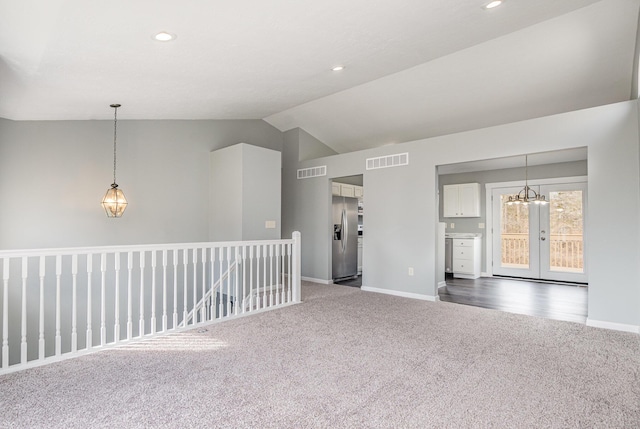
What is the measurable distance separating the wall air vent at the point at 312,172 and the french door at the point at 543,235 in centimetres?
399

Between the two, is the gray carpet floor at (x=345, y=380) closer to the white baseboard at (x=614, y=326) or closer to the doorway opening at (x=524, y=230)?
the white baseboard at (x=614, y=326)

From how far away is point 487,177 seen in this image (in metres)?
7.83

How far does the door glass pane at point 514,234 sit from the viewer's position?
7.32m

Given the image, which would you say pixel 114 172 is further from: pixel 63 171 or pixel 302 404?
pixel 302 404

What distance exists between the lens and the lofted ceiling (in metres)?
2.61

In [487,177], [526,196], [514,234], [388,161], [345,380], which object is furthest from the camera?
[487,177]

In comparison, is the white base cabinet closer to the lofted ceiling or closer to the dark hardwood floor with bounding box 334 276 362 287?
the dark hardwood floor with bounding box 334 276 362 287

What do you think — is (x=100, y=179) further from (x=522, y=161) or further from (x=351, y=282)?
(x=522, y=161)

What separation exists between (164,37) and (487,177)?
23.2 ft

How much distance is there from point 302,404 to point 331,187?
15.4 feet

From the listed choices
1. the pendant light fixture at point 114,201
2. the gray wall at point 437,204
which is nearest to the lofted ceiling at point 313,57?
the gray wall at point 437,204

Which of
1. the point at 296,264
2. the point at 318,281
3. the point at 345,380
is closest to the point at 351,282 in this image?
the point at 318,281

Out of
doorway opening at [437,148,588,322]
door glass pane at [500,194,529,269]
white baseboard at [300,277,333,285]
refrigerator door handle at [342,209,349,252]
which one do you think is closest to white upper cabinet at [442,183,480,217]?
doorway opening at [437,148,588,322]

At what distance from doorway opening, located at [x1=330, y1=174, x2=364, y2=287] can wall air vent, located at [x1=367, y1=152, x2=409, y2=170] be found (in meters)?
1.11
